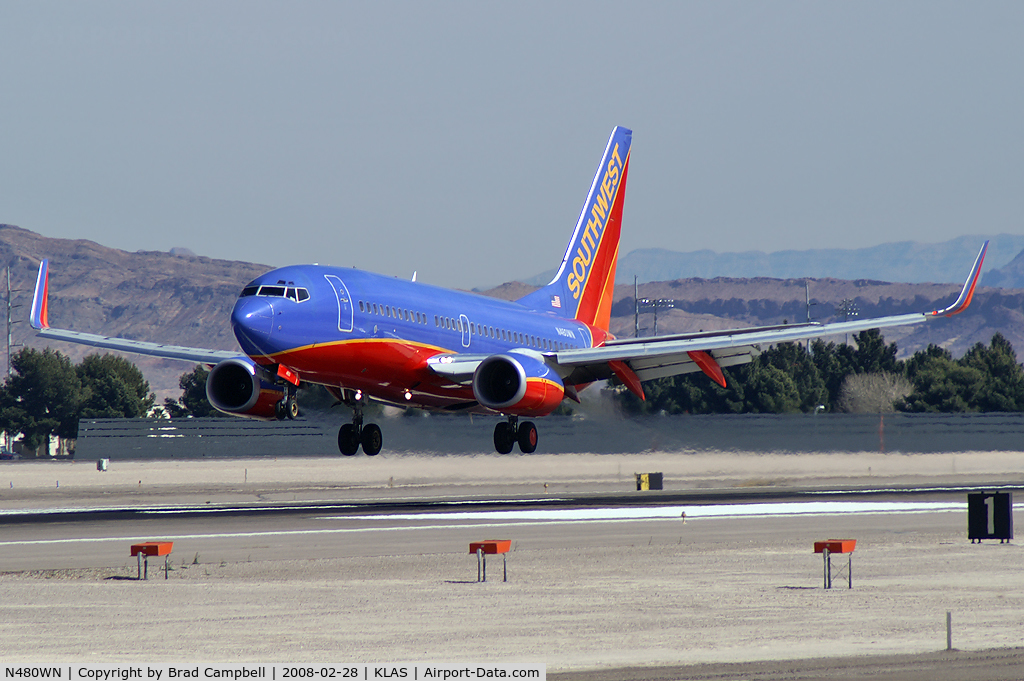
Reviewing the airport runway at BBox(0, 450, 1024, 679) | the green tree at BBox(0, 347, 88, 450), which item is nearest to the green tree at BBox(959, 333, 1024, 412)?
the airport runway at BBox(0, 450, 1024, 679)

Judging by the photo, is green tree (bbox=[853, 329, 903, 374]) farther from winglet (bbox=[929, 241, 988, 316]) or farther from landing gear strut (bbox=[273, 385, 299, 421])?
landing gear strut (bbox=[273, 385, 299, 421])

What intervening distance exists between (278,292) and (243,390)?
236 inches

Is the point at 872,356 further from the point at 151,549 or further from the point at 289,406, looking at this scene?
the point at 151,549

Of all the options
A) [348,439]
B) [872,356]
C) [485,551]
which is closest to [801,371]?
[872,356]

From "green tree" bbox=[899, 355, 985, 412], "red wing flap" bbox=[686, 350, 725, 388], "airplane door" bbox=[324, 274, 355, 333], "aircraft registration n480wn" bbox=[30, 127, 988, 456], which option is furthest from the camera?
"green tree" bbox=[899, 355, 985, 412]

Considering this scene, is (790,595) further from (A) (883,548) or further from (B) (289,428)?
(B) (289,428)

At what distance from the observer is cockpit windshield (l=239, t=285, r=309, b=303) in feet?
124

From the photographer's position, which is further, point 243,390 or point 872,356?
point 872,356

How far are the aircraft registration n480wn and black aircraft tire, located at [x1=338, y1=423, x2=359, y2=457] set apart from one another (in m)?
0.04

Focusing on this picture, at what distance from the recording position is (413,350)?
41.4 m

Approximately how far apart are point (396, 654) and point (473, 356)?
23.4 metres

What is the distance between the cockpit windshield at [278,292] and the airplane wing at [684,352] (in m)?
6.07

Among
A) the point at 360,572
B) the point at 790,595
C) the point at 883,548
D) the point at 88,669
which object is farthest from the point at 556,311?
the point at 88,669

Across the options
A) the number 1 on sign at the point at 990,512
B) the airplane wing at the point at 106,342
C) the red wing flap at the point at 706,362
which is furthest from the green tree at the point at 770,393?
the number 1 on sign at the point at 990,512
